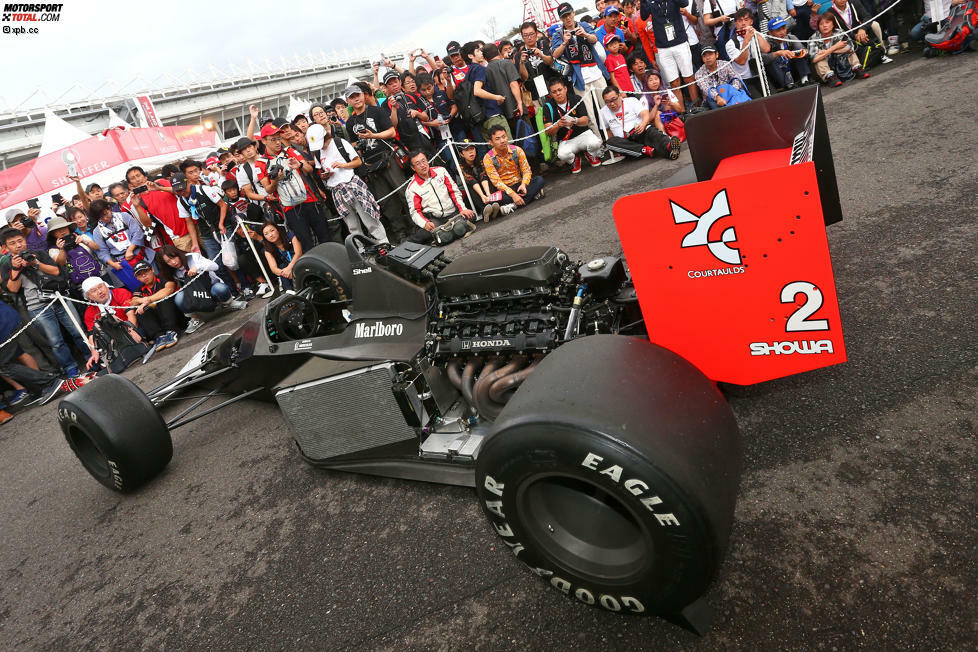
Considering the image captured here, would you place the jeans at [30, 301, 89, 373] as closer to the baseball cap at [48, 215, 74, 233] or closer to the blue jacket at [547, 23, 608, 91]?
the baseball cap at [48, 215, 74, 233]

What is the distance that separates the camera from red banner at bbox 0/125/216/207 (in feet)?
66.7

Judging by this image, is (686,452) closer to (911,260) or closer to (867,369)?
(867,369)

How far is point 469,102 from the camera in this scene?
9070 mm

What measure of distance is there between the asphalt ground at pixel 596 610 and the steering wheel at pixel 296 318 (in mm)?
760

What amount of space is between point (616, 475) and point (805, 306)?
39.7 inches

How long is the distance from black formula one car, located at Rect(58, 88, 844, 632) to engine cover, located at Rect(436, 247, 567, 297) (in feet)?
0.04

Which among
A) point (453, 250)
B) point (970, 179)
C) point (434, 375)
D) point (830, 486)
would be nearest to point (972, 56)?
point (970, 179)

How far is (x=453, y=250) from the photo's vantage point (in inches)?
291

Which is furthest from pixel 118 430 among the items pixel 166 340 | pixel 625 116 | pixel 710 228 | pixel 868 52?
pixel 868 52

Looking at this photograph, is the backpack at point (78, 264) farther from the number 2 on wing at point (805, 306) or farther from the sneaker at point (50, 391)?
the number 2 on wing at point (805, 306)

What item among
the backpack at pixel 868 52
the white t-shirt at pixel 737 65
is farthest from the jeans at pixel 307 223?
the backpack at pixel 868 52

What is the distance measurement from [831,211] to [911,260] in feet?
3.49

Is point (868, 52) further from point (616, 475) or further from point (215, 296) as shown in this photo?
point (215, 296)

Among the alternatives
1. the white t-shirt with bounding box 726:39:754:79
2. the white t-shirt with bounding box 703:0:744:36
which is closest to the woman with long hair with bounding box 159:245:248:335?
the white t-shirt with bounding box 726:39:754:79
